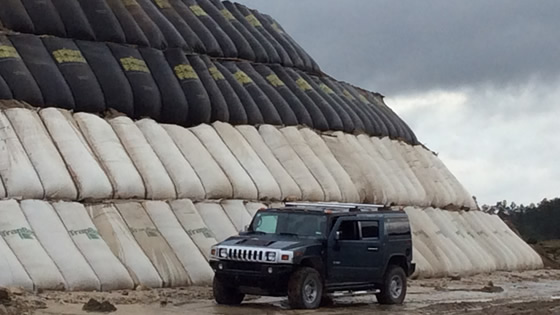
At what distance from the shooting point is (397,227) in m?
20.7

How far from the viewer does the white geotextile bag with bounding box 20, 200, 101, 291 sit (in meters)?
19.4

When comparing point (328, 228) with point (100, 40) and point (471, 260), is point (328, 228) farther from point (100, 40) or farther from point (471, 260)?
point (471, 260)

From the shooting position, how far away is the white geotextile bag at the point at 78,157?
22344mm

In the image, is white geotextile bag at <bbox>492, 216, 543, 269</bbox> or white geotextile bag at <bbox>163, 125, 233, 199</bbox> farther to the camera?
white geotextile bag at <bbox>492, 216, 543, 269</bbox>

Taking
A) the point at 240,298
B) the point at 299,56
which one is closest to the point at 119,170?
the point at 240,298

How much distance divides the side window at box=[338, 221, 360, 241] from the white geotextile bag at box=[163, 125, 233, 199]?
7.44m

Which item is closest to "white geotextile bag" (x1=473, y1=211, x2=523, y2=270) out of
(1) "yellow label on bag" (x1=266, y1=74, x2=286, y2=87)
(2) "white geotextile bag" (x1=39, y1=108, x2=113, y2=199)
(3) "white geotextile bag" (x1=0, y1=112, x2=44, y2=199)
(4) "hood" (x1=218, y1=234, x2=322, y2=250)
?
(1) "yellow label on bag" (x1=266, y1=74, x2=286, y2=87)

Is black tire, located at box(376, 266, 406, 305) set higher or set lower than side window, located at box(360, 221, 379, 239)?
lower

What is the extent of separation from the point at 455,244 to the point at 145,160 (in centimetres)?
1396

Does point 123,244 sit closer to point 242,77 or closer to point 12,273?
point 12,273

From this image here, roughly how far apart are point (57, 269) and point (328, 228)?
5.72 meters

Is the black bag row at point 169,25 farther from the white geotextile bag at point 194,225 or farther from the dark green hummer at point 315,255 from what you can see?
the dark green hummer at point 315,255

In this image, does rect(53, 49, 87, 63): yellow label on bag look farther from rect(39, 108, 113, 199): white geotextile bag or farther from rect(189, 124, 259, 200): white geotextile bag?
rect(189, 124, 259, 200): white geotextile bag

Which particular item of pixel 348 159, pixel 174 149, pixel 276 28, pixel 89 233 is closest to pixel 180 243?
pixel 89 233
